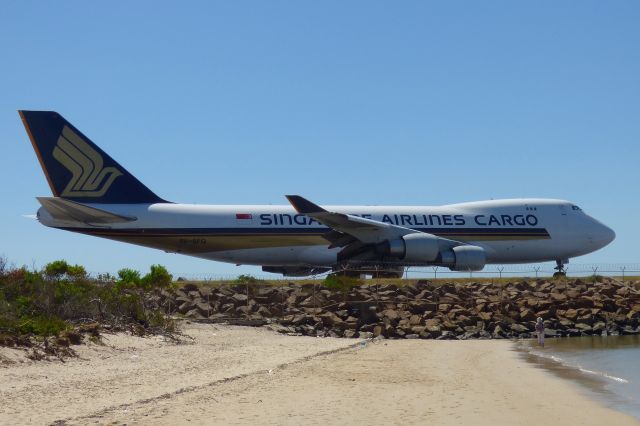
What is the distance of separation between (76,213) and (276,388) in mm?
20343

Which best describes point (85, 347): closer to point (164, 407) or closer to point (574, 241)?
point (164, 407)

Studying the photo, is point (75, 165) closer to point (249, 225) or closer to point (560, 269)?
point (249, 225)

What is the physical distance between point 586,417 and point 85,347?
7.99 metres

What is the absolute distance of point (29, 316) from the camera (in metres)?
Answer: 14.6

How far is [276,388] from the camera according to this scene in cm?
1071

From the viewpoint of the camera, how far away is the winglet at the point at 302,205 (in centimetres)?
2950

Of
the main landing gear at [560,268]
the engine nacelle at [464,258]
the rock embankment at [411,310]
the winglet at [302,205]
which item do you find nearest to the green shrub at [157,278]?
the rock embankment at [411,310]

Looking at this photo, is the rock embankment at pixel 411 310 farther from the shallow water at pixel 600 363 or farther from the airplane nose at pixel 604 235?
the airplane nose at pixel 604 235

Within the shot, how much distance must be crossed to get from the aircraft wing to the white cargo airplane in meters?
0.04

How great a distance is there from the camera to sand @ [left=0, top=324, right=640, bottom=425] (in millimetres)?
8523

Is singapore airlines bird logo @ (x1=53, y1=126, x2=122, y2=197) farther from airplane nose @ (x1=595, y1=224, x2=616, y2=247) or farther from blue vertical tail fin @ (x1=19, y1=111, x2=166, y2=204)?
airplane nose @ (x1=595, y1=224, x2=616, y2=247)

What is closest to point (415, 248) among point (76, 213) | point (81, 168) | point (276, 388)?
point (76, 213)

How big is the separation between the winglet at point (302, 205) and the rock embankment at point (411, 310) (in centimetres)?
284

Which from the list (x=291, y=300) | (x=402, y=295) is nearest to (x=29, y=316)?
(x=291, y=300)
